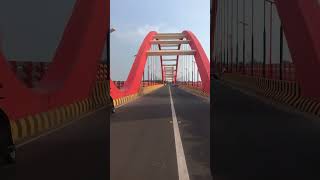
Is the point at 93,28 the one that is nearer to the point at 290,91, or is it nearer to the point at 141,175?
the point at 290,91

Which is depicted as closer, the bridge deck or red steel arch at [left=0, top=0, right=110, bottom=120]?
the bridge deck

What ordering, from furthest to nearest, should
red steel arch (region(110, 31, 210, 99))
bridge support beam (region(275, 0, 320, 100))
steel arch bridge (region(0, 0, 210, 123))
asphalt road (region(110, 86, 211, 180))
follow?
1. red steel arch (region(110, 31, 210, 99))
2. bridge support beam (region(275, 0, 320, 100))
3. steel arch bridge (region(0, 0, 210, 123))
4. asphalt road (region(110, 86, 211, 180))

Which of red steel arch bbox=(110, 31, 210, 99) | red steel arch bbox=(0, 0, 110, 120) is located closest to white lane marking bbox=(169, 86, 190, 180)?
red steel arch bbox=(0, 0, 110, 120)

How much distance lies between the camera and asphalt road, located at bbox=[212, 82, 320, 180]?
820 cm

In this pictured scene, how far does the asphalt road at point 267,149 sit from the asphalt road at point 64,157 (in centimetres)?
191

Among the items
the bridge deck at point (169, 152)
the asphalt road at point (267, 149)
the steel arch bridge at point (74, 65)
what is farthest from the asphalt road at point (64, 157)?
the asphalt road at point (267, 149)

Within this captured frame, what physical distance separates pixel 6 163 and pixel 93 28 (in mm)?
14194

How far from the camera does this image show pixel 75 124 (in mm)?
17328

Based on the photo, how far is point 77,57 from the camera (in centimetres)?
2167

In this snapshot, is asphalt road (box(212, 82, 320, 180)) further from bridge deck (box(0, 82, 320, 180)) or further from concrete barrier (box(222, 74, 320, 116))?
concrete barrier (box(222, 74, 320, 116))

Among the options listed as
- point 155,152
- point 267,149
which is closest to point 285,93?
point 267,149

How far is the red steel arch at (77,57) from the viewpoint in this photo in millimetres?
19391

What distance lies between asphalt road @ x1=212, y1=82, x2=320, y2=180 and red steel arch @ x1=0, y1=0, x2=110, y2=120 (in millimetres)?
5550

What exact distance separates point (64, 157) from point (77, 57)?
12.0 m
